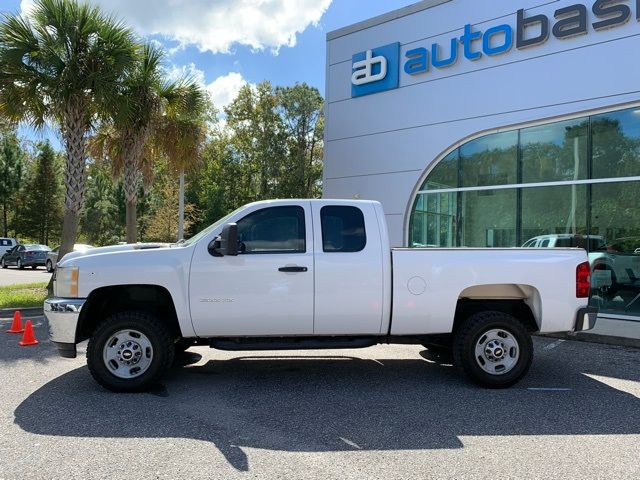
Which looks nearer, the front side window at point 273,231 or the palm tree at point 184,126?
the front side window at point 273,231

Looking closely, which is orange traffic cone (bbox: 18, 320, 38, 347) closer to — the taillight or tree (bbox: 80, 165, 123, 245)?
the taillight

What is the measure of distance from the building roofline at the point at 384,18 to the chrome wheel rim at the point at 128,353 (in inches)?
415

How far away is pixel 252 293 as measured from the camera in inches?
208

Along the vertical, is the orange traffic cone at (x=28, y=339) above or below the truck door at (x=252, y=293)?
below

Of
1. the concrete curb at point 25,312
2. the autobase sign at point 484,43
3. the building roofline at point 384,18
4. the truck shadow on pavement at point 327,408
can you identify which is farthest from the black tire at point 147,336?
the building roofline at point 384,18

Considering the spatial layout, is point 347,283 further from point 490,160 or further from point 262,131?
point 262,131

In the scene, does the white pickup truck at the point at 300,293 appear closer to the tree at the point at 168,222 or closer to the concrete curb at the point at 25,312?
the concrete curb at the point at 25,312

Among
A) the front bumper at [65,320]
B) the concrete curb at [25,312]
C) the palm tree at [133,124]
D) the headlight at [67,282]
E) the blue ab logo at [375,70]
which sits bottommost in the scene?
the concrete curb at [25,312]

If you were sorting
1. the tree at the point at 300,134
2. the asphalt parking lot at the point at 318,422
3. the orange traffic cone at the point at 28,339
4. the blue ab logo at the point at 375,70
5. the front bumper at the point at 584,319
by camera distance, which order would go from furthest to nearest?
the tree at the point at 300,134 < the blue ab logo at the point at 375,70 < the orange traffic cone at the point at 28,339 < the front bumper at the point at 584,319 < the asphalt parking lot at the point at 318,422

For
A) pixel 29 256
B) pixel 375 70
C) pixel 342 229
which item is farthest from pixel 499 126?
pixel 29 256

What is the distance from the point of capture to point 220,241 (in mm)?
5246

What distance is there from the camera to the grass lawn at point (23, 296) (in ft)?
36.8

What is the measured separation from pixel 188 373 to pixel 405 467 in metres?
3.23

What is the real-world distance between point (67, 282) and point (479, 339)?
14.2 ft
